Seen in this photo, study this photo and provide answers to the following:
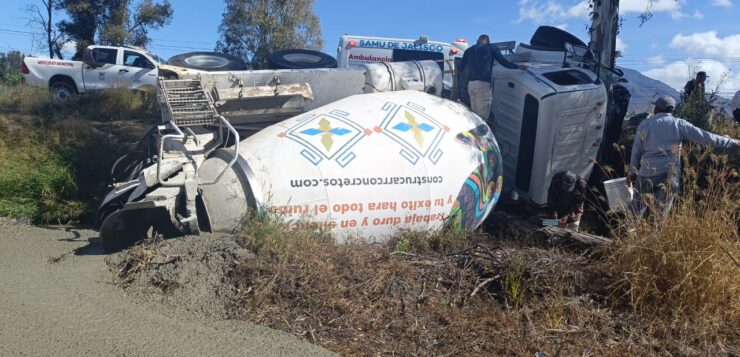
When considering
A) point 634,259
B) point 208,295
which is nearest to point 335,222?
point 208,295

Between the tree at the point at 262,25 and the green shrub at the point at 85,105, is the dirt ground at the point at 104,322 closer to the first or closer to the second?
the green shrub at the point at 85,105

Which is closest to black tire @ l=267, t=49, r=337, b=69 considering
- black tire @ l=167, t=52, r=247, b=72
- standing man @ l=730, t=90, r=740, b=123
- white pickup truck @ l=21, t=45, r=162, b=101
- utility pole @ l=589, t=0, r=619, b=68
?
black tire @ l=167, t=52, r=247, b=72

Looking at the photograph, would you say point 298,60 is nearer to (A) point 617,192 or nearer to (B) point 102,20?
(A) point 617,192

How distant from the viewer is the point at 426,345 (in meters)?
4.28

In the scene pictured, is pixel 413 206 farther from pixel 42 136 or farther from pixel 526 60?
pixel 42 136

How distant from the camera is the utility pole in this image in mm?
11766

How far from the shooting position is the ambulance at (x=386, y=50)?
13078mm

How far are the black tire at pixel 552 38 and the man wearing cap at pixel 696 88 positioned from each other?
2085 millimetres

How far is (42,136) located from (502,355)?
7.37 meters

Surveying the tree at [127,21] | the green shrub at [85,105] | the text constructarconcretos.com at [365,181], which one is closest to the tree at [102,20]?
the tree at [127,21]

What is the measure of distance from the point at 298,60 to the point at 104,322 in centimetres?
641

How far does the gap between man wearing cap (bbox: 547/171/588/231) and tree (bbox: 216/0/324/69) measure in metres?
19.1

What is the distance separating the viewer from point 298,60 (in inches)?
388

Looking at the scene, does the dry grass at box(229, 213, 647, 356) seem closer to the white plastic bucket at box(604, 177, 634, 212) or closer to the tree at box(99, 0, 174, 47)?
the white plastic bucket at box(604, 177, 634, 212)
